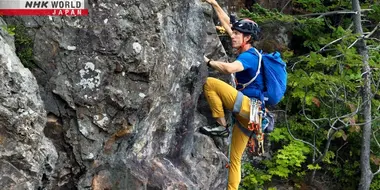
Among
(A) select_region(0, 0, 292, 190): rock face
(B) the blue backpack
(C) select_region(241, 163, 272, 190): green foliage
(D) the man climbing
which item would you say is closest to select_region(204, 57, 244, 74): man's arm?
(D) the man climbing

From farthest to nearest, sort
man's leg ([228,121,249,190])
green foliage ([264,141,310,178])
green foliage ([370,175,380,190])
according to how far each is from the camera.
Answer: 1. green foliage ([370,175,380,190])
2. green foliage ([264,141,310,178])
3. man's leg ([228,121,249,190])

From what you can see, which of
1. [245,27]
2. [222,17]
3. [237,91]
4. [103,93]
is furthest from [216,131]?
[103,93]

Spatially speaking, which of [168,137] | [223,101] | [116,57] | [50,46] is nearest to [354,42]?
[223,101]

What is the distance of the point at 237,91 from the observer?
275 inches

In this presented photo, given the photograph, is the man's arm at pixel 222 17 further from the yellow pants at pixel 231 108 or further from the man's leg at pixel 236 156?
the man's leg at pixel 236 156

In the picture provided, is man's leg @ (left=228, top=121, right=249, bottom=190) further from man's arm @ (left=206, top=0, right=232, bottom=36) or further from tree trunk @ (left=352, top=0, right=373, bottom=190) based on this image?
tree trunk @ (left=352, top=0, right=373, bottom=190)

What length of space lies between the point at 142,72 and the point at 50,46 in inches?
45.4

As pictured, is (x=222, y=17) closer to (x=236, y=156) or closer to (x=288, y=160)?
(x=236, y=156)

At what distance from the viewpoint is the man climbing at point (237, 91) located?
22.4 feet

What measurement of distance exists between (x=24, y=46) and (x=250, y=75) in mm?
3245

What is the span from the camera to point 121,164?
5.84 metres

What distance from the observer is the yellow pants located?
22.9ft

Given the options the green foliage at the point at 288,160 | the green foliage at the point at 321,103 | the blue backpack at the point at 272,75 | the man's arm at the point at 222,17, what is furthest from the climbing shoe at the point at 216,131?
the green foliage at the point at 288,160

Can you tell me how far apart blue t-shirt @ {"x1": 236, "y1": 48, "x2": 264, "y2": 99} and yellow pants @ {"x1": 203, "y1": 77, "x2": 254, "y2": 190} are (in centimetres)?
20
